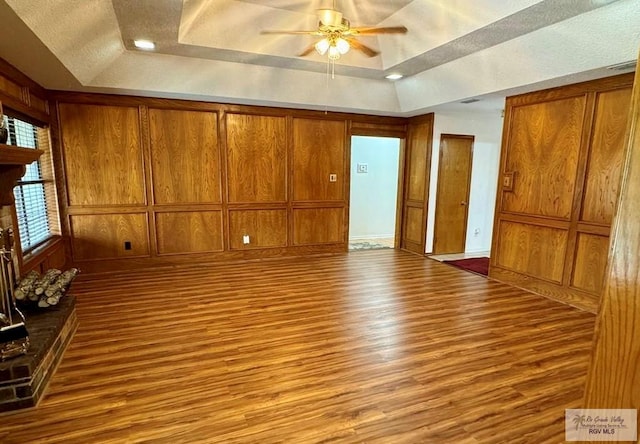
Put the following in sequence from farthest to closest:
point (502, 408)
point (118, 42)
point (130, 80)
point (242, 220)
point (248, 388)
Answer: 1. point (242, 220)
2. point (130, 80)
3. point (118, 42)
4. point (248, 388)
5. point (502, 408)

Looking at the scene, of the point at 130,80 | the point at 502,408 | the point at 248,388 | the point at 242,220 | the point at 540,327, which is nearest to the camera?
the point at 502,408

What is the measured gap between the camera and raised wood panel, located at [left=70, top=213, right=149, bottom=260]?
→ 4586mm

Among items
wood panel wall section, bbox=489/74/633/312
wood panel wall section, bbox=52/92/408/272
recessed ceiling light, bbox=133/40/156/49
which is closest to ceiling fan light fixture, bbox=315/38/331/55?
recessed ceiling light, bbox=133/40/156/49

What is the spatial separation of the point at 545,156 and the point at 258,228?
4021mm

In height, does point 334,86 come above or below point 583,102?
above

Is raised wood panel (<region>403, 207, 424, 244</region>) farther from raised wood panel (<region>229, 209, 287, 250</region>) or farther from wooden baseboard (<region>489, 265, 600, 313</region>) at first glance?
raised wood panel (<region>229, 209, 287, 250</region>)

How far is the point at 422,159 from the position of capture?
5918 millimetres

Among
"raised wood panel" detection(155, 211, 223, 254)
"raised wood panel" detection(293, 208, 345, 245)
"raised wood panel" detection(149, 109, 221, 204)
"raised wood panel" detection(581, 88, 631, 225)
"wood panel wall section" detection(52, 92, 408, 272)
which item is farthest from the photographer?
"raised wood panel" detection(293, 208, 345, 245)

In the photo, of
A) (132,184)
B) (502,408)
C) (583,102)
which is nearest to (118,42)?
(132,184)

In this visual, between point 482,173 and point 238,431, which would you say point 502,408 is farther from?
point 482,173

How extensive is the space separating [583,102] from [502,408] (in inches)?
130

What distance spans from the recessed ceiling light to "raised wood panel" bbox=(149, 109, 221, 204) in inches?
43.4

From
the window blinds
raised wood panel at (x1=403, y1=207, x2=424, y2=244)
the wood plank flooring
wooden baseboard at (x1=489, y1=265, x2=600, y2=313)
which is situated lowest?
the wood plank flooring

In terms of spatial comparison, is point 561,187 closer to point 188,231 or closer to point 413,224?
point 413,224
